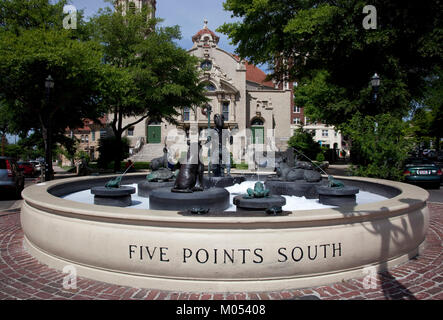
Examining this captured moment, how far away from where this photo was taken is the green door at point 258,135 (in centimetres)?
4698

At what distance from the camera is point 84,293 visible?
3840 mm

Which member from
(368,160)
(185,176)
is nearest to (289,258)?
(185,176)

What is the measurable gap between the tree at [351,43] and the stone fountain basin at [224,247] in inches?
516

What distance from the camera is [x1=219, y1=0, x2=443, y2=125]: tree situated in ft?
53.7

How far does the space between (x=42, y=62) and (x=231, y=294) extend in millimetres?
18198

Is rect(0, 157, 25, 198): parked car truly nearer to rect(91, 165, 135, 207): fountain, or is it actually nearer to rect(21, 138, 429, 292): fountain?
rect(91, 165, 135, 207): fountain

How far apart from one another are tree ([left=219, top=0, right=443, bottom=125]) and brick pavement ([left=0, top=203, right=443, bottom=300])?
41.8 ft

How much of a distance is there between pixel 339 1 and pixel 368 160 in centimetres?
1020

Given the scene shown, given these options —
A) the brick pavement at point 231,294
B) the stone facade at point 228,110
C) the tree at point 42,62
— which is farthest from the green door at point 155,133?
the brick pavement at point 231,294

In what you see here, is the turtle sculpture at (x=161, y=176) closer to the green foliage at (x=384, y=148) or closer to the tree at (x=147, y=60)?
the green foliage at (x=384, y=148)

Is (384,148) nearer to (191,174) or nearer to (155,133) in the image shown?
(191,174)

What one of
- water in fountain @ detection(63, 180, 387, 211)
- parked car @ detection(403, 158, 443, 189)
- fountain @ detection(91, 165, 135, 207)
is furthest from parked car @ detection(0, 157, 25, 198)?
parked car @ detection(403, 158, 443, 189)

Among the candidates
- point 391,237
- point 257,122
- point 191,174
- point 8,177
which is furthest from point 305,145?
point 391,237

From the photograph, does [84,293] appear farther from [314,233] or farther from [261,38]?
[261,38]
